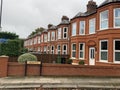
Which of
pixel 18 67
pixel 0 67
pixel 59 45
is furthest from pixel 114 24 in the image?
pixel 59 45

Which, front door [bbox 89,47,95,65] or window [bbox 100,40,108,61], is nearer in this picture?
window [bbox 100,40,108,61]

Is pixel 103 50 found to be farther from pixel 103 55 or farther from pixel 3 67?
pixel 3 67

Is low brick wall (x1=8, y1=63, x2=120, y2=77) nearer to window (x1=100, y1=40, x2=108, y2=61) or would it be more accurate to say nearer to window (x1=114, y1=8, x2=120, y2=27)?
window (x1=100, y1=40, x2=108, y2=61)

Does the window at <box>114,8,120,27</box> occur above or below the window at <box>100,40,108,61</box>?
above

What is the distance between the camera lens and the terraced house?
675 inches

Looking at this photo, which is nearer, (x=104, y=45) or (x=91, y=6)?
(x=104, y=45)

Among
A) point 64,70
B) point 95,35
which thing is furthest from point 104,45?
point 64,70

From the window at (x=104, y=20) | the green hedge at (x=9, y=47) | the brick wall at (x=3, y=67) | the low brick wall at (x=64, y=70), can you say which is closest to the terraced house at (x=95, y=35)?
the window at (x=104, y=20)

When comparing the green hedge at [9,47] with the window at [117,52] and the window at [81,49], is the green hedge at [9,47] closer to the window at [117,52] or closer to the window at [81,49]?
the window at [81,49]

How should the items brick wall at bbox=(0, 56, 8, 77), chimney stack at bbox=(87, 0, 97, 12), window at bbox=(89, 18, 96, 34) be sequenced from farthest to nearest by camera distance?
chimney stack at bbox=(87, 0, 97, 12)
window at bbox=(89, 18, 96, 34)
brick wall at bbox=(0, 56, 8, 77)

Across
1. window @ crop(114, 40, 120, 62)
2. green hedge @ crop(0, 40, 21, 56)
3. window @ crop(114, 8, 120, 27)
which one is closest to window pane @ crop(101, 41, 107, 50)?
window @ crop(114, 40, 120, 62)

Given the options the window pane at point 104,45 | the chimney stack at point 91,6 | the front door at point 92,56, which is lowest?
the front door at point 92,56

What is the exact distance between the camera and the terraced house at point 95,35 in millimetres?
17156

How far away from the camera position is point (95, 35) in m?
20.9
